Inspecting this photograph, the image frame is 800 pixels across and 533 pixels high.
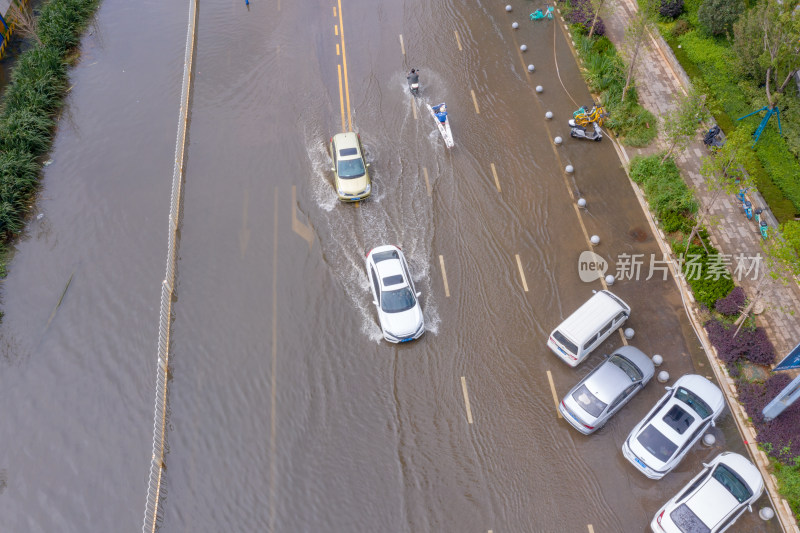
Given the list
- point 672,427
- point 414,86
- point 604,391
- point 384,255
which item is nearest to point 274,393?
point 384,255

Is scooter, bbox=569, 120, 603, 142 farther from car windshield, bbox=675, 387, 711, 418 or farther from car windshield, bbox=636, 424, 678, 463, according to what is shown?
car windshield, bbox=636, 424, 678, 463

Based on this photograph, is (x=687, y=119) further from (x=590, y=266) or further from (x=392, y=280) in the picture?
(x=392, y=280)

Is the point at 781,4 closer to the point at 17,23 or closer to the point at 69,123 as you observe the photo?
the point at 69,123

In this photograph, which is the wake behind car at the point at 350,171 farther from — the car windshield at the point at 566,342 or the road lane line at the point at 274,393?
the car windshield at the point at 566,342

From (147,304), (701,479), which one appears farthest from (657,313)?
(147,304)

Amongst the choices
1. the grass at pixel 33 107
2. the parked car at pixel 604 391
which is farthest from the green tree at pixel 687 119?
the grass at pixel 33 107

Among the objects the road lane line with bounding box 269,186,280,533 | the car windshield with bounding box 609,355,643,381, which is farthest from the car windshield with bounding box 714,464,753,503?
the road lane line with bounding box 269,186,280,533
